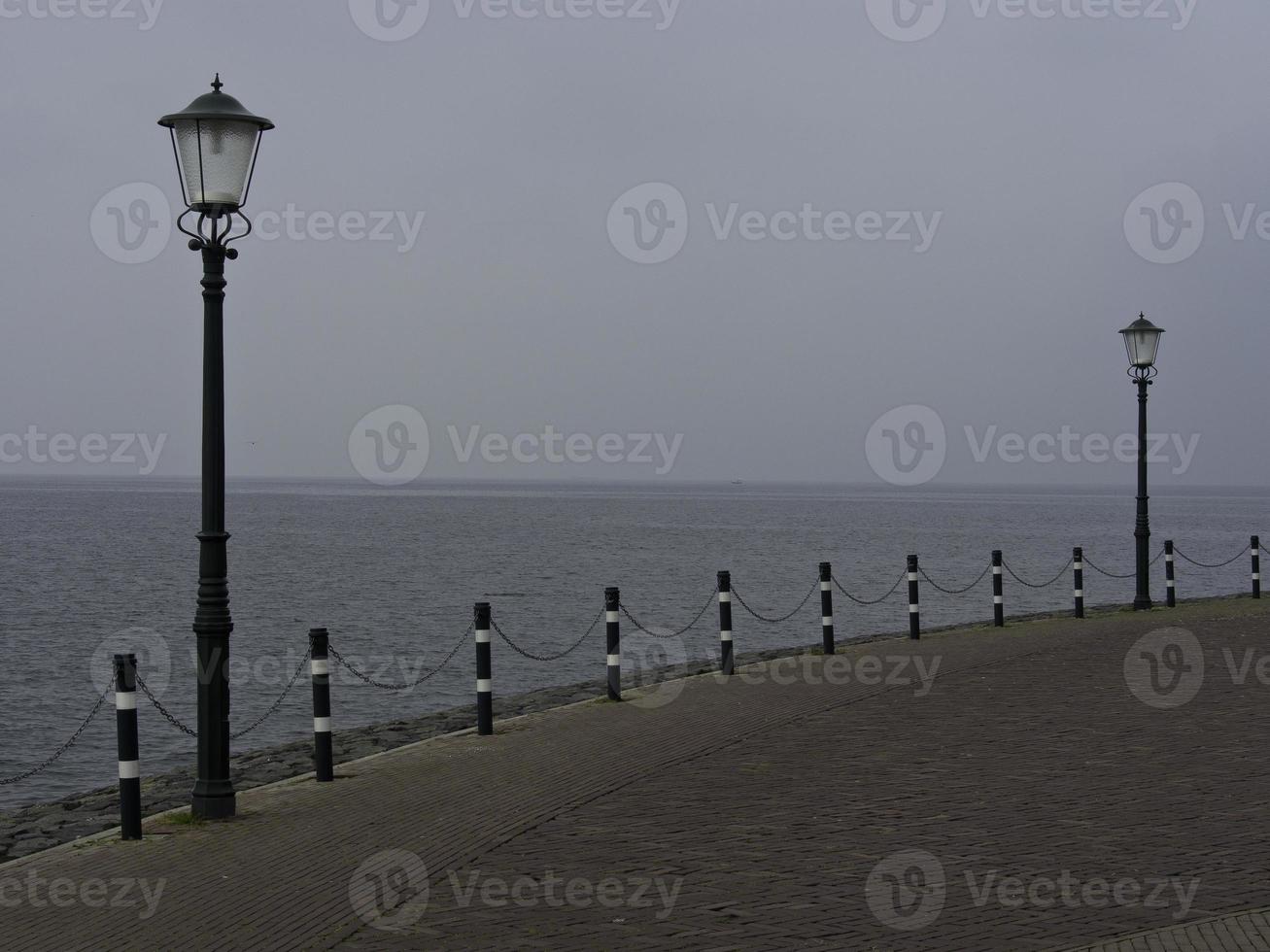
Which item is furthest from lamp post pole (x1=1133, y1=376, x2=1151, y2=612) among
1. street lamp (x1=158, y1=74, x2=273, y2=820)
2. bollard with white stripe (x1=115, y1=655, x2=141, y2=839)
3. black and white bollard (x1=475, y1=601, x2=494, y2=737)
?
bollard with white stripe (x1=115, y1=655, x2=141, y2=839)

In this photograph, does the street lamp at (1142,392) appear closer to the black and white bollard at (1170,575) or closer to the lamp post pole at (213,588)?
the black and white bollard at (1170,575)

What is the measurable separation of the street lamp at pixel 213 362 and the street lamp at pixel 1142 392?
1905 cm

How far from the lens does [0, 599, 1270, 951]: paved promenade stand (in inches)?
250

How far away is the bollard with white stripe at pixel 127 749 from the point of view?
8.64 m

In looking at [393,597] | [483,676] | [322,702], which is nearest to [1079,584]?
[483,676]

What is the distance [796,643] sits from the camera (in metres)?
29.5

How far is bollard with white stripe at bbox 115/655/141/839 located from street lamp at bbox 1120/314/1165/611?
19.9 metres

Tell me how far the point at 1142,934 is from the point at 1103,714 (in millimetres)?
7216

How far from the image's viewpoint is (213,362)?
9.59 m

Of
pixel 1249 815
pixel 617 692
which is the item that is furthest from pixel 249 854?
pixel 617 692

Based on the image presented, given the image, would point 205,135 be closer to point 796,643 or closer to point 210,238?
point 210,238

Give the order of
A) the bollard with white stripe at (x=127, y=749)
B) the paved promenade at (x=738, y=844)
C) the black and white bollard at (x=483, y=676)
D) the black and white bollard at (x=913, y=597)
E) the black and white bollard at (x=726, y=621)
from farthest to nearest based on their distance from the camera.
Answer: the black and white bollard at (x=913, y=597)
the black and white bollard at (x=726, y=621)
the black and white bollard at (x=483, y=676)
the bollard with white stripe at (x=127, y=749)
the paved promenade at (x=738, y=844)

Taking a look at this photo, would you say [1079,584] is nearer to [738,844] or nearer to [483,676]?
[483,676]

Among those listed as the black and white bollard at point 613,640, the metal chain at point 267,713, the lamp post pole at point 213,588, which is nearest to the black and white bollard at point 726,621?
the black and white bollard at point 613,640
